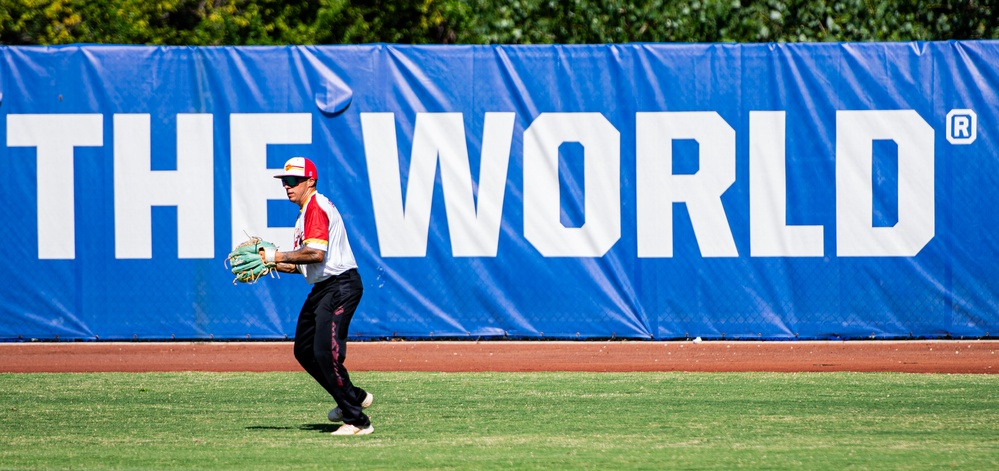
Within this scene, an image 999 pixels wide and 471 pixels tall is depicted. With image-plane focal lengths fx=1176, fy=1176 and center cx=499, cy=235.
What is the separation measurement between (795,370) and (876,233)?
1549 mm

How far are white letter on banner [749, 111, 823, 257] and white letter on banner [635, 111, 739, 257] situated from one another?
0.19 m

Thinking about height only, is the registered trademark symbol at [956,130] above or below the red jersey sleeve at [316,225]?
above

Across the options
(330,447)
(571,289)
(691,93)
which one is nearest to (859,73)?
(691,93)

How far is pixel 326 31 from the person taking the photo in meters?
17.1

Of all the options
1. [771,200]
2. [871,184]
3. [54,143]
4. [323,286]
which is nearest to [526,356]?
[771,200]

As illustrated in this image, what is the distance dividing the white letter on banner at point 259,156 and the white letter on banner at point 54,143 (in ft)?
3.92

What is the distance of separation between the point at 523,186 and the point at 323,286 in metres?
3.97

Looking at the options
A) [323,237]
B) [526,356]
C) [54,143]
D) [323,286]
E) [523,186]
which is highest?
[54,143]

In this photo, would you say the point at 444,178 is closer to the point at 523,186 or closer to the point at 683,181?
the point at 523,186

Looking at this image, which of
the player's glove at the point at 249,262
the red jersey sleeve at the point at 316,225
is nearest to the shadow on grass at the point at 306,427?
the player's glove at the point at 249,262

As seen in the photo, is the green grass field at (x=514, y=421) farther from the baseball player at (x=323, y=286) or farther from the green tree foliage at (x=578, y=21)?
the green tree foliage at (x=578, y=21)

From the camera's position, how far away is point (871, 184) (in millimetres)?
9812

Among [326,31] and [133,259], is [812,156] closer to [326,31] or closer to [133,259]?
[133,259]

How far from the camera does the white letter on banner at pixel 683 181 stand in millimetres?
9875
